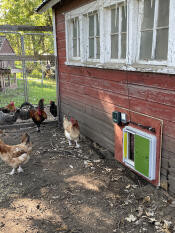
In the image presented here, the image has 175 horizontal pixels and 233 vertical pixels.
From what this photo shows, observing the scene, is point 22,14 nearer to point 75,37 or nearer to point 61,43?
point 61,43

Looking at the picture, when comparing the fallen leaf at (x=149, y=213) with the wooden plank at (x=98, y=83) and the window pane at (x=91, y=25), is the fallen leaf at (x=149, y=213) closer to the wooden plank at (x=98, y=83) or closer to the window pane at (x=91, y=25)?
the wooden plank at (x=98, y=83)

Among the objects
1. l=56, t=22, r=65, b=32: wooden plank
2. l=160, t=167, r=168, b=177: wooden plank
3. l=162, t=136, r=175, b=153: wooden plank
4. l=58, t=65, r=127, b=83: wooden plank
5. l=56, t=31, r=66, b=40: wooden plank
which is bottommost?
l=160, t=167, r=168, b=177: wooden plank

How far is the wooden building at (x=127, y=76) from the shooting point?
344 centimetres

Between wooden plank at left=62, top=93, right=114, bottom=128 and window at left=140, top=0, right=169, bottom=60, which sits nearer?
window at left=140, top=0, right=169, bottom=60

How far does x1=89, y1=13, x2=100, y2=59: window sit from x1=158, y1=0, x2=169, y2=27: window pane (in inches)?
77.4

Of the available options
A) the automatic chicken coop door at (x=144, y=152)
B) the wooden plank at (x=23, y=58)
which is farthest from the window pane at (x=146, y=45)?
the wooden plank at (x=23, y=58)

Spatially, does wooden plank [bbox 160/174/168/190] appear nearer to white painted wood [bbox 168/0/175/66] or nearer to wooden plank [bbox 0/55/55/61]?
white painted wood [bbox 168/0/175/66]

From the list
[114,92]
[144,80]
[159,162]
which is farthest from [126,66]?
[159,162]

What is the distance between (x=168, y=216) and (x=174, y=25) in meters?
2.75

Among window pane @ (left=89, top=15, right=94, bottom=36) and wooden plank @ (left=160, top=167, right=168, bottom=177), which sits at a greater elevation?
window pane @ (left=89, top=15, right=94, bottom=36)

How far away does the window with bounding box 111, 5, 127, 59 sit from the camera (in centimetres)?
420

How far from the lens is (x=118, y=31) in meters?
4.36

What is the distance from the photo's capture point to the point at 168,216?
3246 millimetres

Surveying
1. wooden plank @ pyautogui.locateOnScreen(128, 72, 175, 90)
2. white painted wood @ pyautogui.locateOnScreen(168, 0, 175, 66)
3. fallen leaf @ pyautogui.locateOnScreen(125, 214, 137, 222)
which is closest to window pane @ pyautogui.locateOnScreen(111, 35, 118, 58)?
wooden plank @ pyautogui.locateOnScreen(128, 72, 175, 90)
